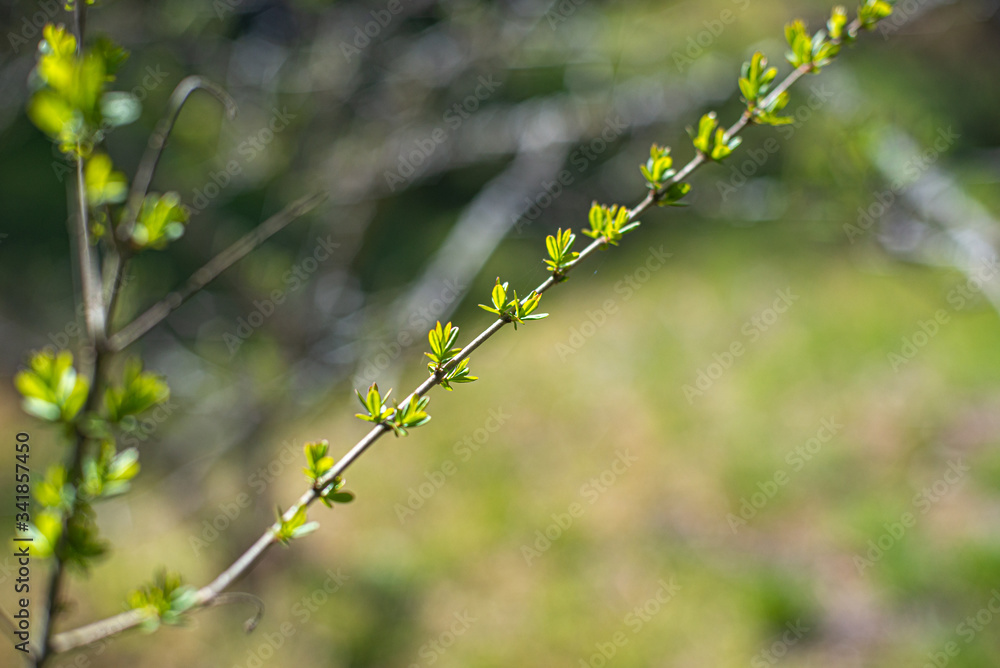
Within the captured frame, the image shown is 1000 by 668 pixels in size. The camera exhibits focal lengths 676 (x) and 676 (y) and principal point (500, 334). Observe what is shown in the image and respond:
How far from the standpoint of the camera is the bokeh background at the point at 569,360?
7.89 ft

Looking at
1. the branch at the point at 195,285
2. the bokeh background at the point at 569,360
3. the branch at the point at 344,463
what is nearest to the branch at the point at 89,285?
the branch at the point at 195,285

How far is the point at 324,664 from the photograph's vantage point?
2447mm

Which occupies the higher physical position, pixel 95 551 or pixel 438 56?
pixel 438 56

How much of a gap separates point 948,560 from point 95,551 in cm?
258

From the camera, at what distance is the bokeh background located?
241cm

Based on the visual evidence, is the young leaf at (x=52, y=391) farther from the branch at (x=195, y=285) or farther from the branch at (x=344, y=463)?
the branch at (x=344, y=463)

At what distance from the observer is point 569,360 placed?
385 centimetres

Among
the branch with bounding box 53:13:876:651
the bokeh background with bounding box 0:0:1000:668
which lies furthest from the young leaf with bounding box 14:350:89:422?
the bokeh background with bounding box 0:0:1000:668

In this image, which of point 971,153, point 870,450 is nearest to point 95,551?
point 870,450

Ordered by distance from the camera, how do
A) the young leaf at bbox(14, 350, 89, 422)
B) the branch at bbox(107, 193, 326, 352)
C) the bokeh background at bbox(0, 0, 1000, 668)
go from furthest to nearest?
the bokeh background at bbox(0, 0, 1000, 668) → the branch at bbox(107, 193, 326, 352) → the young leaf at bbox(14, 350, 89, 422)

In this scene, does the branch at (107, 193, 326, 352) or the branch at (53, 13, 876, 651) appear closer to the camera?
the branch at (53, 13, 876, 651)

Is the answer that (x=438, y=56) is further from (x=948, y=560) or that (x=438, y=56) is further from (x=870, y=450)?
(x=948, y=560)

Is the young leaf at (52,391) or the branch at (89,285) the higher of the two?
the branch at (89,285)

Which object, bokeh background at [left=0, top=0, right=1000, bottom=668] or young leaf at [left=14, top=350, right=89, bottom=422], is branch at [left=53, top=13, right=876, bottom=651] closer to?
young leaf at [left=14, top=350, right=89, bottom=422]
